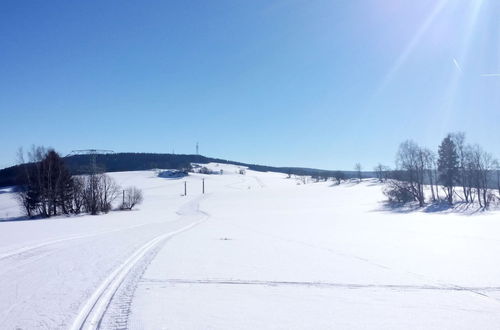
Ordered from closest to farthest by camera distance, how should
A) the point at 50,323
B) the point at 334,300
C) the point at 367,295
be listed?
the point at 50,323
the point at 334,300
the point at 367,295

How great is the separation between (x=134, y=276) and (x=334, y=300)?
16.5ft

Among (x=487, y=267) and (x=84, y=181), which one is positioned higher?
(x=84, y=181)

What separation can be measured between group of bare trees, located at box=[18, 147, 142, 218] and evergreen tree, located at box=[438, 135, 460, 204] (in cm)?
5782

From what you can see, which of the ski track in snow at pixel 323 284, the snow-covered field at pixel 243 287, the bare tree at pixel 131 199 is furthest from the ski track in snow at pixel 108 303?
the bare tree at pixel 131 199

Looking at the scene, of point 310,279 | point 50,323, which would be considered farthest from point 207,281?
point 50,323

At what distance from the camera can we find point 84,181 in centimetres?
5216

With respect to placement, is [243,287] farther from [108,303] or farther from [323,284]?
[108,303]

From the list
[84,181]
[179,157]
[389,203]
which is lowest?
[389,203]

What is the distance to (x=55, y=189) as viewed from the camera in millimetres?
45812

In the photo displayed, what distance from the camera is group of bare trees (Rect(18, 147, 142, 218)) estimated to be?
4553cm

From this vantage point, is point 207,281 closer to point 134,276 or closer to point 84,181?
point 134,276

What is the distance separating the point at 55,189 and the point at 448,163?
64678 mm

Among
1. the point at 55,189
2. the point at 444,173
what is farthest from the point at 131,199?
the point at 444,173

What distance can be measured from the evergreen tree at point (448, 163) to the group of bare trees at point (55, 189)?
57.8m
